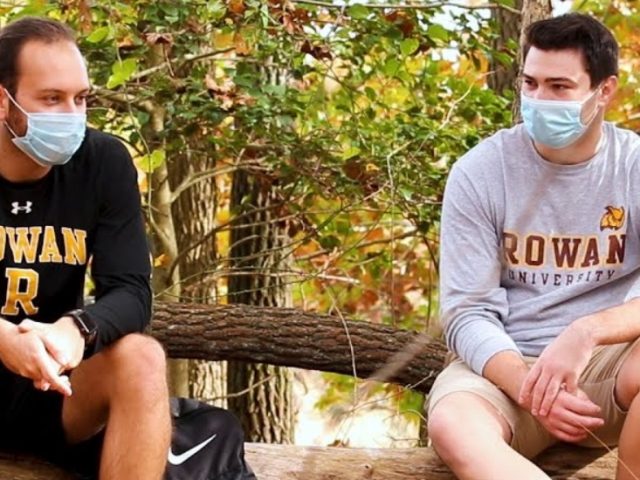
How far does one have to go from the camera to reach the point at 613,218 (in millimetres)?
3490

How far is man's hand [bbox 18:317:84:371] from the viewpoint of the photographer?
120 inches

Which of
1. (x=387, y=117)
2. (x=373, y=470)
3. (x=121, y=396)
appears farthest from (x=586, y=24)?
(x=387, y=117)

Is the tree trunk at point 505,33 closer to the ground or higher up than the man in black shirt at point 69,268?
higher up

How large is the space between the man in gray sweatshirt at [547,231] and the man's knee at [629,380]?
3 centimetres

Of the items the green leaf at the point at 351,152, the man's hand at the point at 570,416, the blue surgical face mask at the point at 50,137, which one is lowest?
the man's hand at the point at 570,416

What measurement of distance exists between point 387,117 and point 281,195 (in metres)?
0.65

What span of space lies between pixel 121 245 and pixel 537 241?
3.89 feet

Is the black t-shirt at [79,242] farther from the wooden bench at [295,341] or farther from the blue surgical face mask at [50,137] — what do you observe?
the wooden bench at [295,341]

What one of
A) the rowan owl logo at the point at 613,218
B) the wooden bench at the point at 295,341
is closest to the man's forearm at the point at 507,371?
the rowan owl logo at the point at 613,218

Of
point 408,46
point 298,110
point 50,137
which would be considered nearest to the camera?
point 50,137

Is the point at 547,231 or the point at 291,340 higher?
the point at 547,231

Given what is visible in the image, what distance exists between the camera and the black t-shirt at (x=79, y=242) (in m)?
3.25

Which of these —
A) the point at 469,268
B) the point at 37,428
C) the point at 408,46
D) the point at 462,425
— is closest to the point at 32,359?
the point at 37,428

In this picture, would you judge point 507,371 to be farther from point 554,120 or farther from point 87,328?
point 87,328
